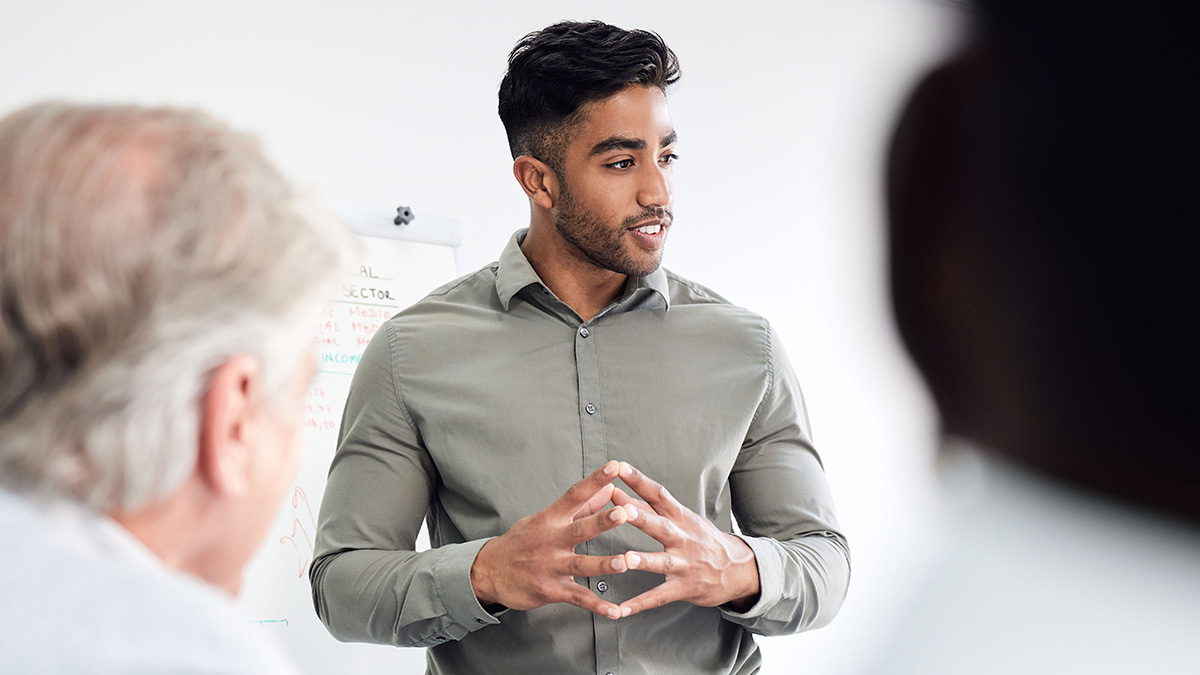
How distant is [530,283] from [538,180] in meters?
0.18

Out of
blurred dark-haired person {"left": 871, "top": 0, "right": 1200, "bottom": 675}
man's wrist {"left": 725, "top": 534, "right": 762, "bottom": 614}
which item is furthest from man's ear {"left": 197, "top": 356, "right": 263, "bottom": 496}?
man's wrist {"left": 725, "top": 534, "right": 762, "bottom": 614}

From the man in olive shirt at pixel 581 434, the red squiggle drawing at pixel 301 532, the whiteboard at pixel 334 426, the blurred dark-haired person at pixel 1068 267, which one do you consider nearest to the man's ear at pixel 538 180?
the man in olive shirt at pixel 581 434

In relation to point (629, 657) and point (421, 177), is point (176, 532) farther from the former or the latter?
point (421, 177)

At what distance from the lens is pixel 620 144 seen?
4.88ft

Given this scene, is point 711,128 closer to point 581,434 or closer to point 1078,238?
point 581,434

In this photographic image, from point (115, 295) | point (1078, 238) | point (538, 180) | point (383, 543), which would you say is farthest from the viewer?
point (538, 180)

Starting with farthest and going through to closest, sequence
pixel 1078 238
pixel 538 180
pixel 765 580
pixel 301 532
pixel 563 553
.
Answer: pixel 301 532
pixel 538 180
pixel 765 580
pixel 563 553
pixel 1078 238

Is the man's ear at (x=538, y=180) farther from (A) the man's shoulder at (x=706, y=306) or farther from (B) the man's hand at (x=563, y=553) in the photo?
(B) the man's hand at (x=563, y=553)

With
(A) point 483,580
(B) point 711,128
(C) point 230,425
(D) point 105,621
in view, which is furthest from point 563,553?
(B) point 711,128

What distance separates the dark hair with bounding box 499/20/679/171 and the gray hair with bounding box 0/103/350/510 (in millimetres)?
982

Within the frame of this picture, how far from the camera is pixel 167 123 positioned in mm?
603

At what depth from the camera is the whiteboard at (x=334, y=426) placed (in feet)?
6.86

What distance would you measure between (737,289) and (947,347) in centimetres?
276

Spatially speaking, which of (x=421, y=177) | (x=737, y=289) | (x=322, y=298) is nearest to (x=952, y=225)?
(x=322, y=298)
